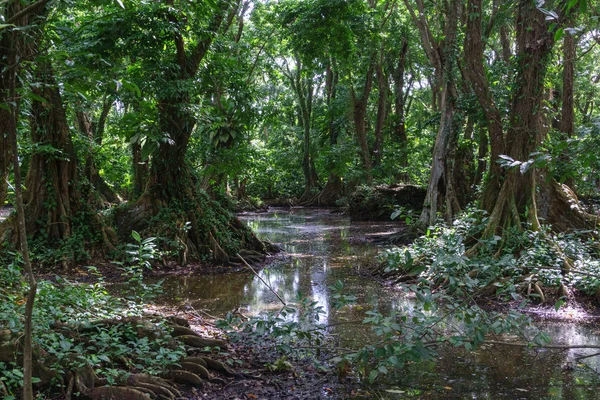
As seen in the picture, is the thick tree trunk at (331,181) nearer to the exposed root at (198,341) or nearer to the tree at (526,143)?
the tree at (526,143)

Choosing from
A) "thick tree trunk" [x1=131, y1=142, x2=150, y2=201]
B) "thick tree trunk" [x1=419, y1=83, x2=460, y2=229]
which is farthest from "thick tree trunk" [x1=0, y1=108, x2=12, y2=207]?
"thick tree trunk" [x1=419, y1=83, x2=460, y2=229]

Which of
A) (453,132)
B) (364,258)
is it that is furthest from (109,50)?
(453,132)

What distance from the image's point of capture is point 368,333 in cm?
644

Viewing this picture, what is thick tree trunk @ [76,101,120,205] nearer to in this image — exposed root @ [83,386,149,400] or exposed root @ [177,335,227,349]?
exposed root @ [177,335,227,349]

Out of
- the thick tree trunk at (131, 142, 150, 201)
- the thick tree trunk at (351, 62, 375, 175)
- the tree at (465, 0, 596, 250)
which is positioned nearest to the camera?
the tree at (465, 0, 596, 250)

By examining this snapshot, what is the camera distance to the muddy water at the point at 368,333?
4.65 metres

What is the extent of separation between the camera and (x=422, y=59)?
2583 centimetres

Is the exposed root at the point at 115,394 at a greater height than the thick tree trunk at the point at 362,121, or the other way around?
the thick tree trunk at the point at 362,121

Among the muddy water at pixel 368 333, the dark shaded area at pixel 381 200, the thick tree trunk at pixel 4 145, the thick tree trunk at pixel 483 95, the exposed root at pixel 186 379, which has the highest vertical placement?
the thick tree trunk at pixel 483 95

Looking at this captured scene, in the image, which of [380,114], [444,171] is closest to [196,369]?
[444,171]

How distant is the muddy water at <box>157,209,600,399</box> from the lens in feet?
15.3

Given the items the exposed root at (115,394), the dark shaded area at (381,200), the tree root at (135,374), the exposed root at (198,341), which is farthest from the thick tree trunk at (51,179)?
the dark shaded area at (381,200)

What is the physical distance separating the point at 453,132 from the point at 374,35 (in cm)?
350

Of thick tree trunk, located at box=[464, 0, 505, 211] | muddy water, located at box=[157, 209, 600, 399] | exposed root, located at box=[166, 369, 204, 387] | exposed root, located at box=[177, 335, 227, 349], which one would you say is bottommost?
muddy water, located at box=[157, 209, 600, 399]
